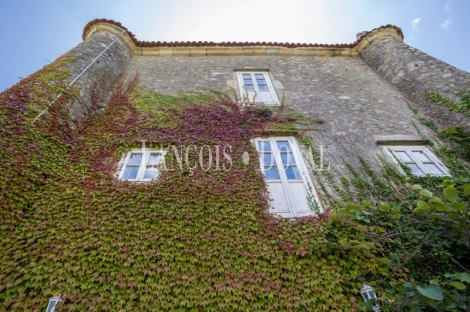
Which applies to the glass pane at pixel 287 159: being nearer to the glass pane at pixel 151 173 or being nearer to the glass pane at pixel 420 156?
the glass pane at pixel 151 173

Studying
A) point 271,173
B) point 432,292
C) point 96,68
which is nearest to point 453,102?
point 271,173

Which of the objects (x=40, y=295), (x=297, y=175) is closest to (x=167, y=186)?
(x=40, y=295)

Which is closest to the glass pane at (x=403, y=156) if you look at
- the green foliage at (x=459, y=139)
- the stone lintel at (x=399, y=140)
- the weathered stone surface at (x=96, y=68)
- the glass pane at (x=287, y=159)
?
the stone lintel at (x=399, y=140)

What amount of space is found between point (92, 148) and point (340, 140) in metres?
5.30

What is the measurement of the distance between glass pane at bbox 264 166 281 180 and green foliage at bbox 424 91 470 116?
4.64 meters

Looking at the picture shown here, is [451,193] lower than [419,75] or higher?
lower

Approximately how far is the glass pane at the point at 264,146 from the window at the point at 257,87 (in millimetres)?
1731

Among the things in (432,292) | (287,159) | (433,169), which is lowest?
(432,292)

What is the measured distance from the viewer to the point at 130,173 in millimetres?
4895

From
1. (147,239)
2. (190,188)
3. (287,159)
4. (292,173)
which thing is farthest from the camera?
(287,159)

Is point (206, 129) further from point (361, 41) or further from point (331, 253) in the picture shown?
point (361, 41)

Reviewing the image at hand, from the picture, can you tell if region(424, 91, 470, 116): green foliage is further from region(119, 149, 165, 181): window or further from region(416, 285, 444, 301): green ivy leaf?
region(119, 149, 165, 181): window

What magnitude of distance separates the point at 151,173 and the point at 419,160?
5581 millimetres

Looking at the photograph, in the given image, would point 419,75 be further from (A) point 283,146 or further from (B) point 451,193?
(B) point 451,193
